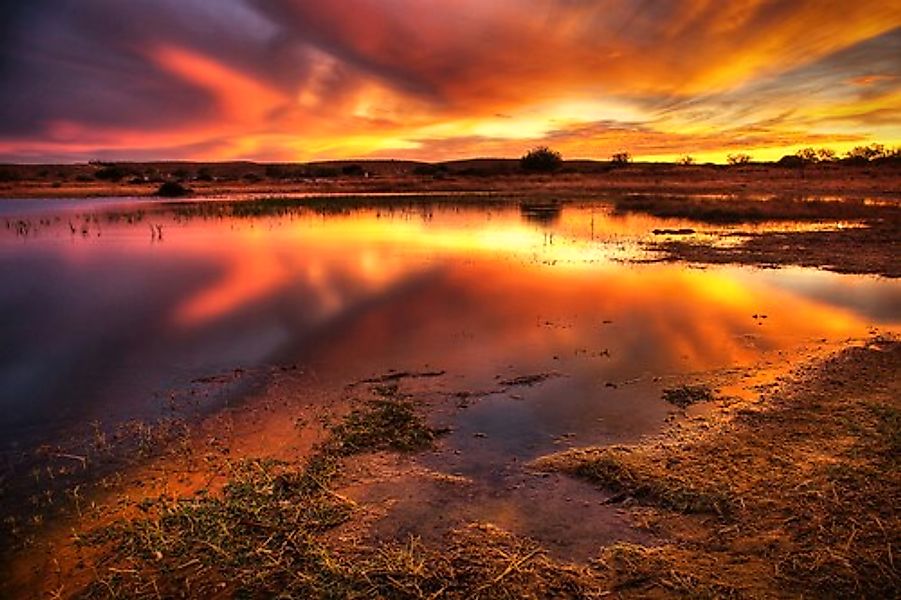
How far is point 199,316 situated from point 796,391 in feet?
39.0

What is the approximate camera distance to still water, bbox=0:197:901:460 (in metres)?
8.47

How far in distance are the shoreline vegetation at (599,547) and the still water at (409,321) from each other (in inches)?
46.8

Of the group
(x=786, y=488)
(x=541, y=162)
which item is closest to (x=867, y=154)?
(x=541, y=162)

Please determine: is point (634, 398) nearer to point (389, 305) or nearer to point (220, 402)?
point (220, 402)

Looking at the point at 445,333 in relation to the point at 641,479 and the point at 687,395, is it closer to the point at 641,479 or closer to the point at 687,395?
the point at 687,395

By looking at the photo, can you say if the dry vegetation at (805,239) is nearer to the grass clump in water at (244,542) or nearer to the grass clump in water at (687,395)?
the grass clump in water at (687,395)

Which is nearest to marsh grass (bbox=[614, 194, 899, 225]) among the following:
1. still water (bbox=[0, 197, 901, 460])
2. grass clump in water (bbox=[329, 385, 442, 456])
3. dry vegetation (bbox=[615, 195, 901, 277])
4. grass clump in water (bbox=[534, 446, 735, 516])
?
dry vegetation (bbox=[615, 195, 901, 277])

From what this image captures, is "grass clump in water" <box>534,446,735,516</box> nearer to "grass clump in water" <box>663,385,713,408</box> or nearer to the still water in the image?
the still water

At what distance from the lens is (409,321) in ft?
41.6

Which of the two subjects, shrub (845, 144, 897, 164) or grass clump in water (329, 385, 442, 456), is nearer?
grass clump in water (329, 385, 442, 456)

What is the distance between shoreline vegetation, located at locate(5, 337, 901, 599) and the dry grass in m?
0.02

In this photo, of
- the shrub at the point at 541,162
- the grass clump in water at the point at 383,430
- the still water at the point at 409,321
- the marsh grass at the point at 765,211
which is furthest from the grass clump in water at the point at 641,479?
the shrub at the point at 541,162

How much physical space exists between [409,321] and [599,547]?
807 cm

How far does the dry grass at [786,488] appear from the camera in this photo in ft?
15.4
